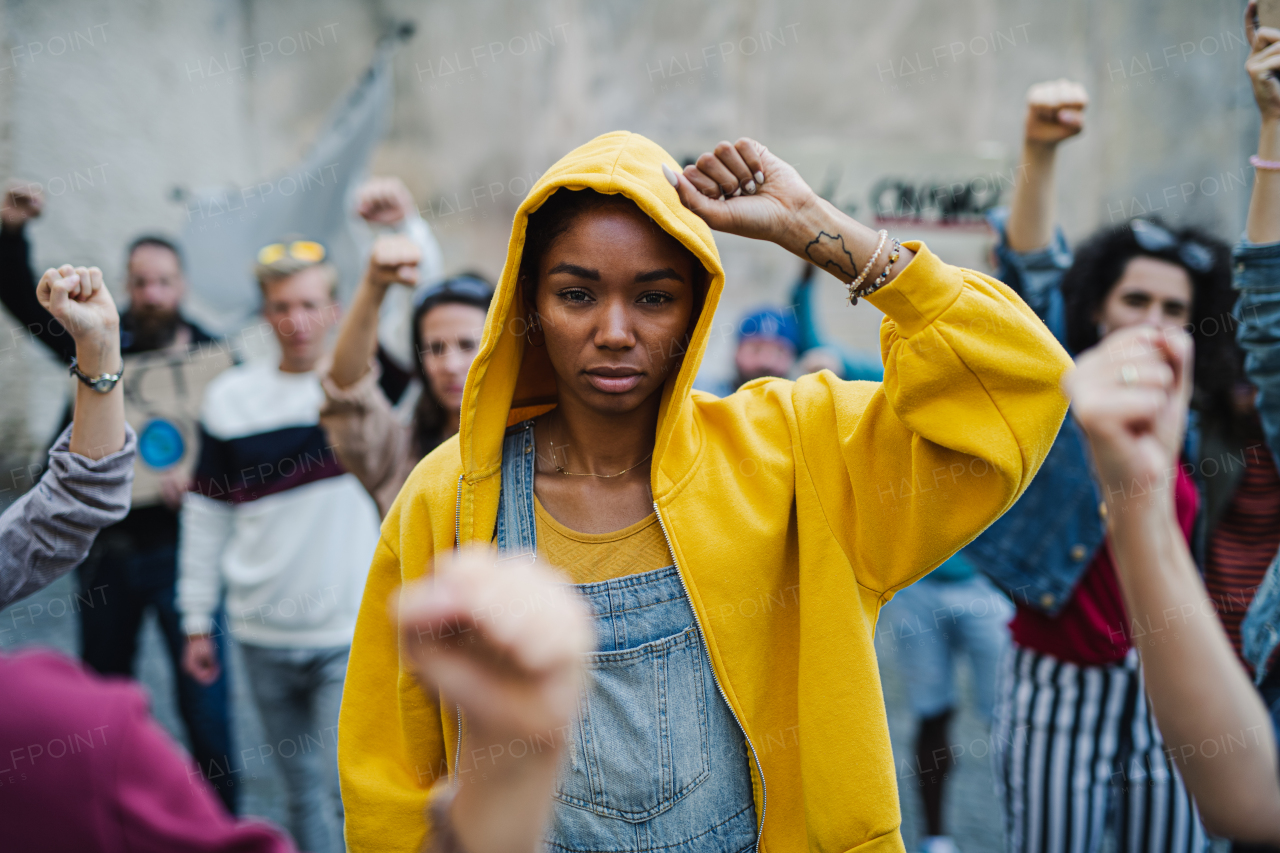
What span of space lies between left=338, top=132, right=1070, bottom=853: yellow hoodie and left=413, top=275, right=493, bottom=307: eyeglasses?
3.67 feet

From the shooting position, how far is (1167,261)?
7.64 ft

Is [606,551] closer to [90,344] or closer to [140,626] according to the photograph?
[90,344]

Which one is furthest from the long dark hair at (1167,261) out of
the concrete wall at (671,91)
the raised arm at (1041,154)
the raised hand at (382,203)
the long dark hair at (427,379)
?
the concrete wall at (671,91)

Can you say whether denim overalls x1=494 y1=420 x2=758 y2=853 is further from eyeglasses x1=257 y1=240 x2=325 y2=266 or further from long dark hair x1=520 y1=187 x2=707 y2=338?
eyeglasses x1=257 y1=240 x2=325 y2=266

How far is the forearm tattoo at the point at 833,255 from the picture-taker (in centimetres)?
127

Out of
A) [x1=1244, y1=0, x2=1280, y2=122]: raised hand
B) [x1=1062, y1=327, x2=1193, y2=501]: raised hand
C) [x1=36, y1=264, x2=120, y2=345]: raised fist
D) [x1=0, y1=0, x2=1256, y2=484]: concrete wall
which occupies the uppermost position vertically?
[x1=0, y1=0, x2=1256, y2=484]: concrete wall

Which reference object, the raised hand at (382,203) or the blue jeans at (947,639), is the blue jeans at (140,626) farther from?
the blue jeans at (947,639)

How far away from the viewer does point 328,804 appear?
305 centimetres

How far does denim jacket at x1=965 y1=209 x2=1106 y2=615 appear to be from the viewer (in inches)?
82.6

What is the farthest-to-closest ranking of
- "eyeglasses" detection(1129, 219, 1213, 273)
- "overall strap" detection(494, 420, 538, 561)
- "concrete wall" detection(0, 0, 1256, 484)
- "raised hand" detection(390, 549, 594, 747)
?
"concrete wall" detection(0, 0, 1256, 484)
"eyeglasses" detection(1129, 219, 1213, 273)
"overall strap" detection(494, 420, 538, 561)
"raised hand" detection(390, 549, 594, 747)

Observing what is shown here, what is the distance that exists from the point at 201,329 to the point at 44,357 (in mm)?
3350

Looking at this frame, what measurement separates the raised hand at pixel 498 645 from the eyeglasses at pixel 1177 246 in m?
2.33

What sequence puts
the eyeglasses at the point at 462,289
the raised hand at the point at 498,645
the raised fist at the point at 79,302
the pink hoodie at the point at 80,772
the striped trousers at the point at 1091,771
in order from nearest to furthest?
1. the raised hand at the point at 498,645
2. the pink hoodie at the point at 80,772
3. the raised fist at the point at 79,302
4. the striped trousers at the point at 1091,771
5. the eyeglasses at the point at 462,289

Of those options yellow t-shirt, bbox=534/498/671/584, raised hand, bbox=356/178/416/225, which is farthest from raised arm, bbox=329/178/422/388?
yellow t-shirt, bbox=534/498/671/584
